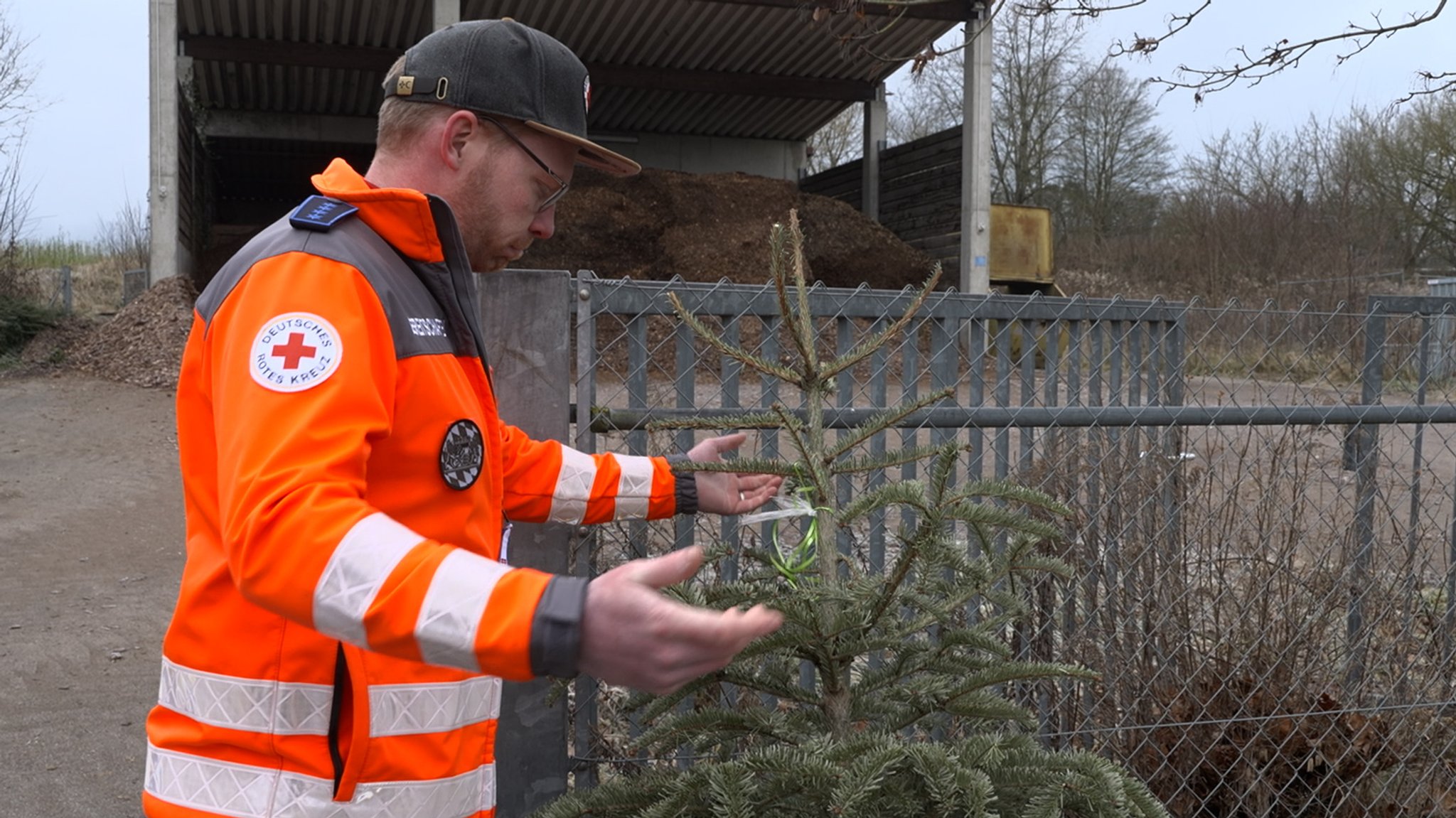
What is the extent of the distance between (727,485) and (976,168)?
14.6 m

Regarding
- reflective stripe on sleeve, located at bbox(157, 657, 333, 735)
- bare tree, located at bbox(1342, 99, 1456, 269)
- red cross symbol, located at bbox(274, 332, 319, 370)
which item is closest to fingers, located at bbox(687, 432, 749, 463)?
reflective stripe on sleeve, located at bbox(157, 657, 333, 735)

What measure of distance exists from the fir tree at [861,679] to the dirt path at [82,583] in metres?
2.77

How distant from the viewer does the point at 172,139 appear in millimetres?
13602

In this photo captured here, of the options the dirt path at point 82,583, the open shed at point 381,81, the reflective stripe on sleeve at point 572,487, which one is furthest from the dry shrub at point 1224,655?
the open shed at point 381,81

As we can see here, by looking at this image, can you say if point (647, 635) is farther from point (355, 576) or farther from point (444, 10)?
point (444, 10)

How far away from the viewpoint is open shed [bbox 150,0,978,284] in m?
15.1

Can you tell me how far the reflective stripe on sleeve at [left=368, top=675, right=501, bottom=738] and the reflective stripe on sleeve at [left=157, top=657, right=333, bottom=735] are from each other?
0.22 feet

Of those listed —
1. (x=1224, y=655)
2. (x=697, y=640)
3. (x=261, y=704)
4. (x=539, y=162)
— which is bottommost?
(x=1224, y=655)

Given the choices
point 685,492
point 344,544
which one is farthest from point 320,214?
point 685,492

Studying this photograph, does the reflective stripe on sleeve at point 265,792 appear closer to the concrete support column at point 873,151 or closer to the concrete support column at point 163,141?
the concrete support column at point 163,141

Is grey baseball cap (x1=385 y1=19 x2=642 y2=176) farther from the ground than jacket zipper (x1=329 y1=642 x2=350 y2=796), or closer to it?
farther from the ground

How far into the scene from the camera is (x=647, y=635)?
1.23 metres

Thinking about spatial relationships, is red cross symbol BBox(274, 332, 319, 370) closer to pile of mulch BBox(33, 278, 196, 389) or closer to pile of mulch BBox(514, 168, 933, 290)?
pile of mulch BBox(33, 278, 196, 389)

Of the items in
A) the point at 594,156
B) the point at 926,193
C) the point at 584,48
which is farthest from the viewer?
the point at 926,193
